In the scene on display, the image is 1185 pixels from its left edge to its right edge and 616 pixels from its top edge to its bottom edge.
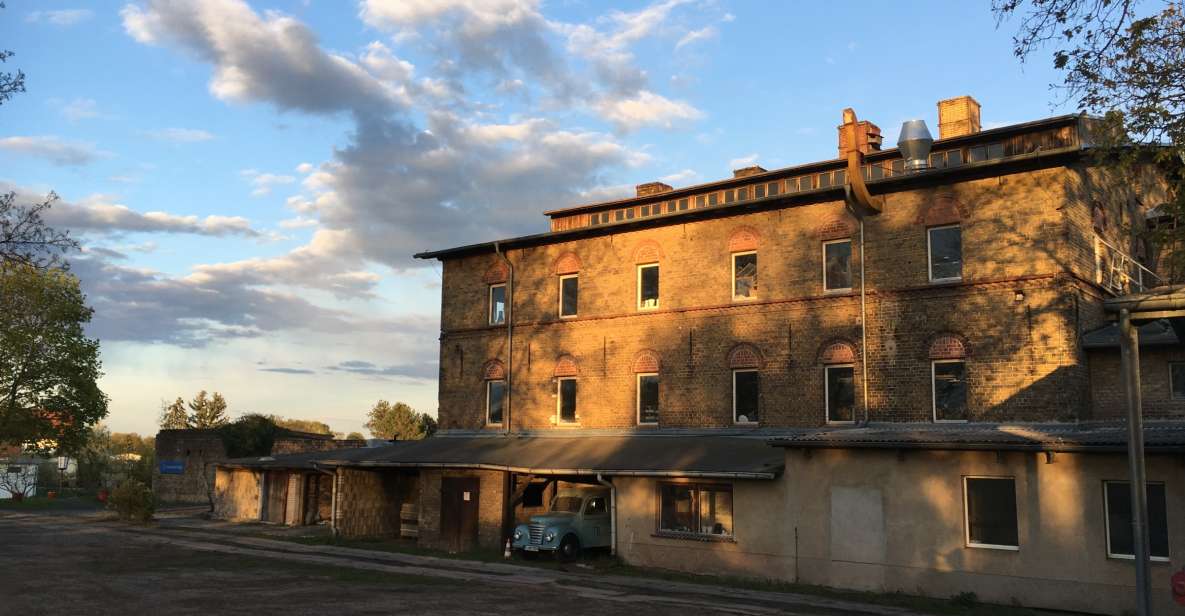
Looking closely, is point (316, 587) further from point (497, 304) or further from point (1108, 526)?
point (1108, 526)

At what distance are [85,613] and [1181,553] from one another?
1985 cm

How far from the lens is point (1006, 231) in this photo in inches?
890

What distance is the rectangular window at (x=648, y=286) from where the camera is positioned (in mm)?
29328

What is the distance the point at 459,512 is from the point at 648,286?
9.59 m

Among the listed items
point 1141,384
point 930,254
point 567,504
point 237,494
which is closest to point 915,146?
point 930,254

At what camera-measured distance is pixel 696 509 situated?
80.1ft

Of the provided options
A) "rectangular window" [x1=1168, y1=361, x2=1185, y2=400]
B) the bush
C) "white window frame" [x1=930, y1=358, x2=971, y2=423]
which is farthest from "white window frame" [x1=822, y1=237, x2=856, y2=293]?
the bush

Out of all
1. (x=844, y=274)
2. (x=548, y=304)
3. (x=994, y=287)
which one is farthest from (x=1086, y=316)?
(x=548, y=304)

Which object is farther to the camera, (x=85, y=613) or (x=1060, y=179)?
Result: (x=1060, y=179)

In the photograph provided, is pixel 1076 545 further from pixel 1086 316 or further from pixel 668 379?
pixel 668 379

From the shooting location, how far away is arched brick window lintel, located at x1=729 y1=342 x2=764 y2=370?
26406 mm

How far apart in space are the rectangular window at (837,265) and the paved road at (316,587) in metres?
9.11

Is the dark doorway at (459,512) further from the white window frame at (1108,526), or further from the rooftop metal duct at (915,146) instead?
the white window frame at (1108,526)

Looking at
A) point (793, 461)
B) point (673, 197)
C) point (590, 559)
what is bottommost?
point (590, 559)
